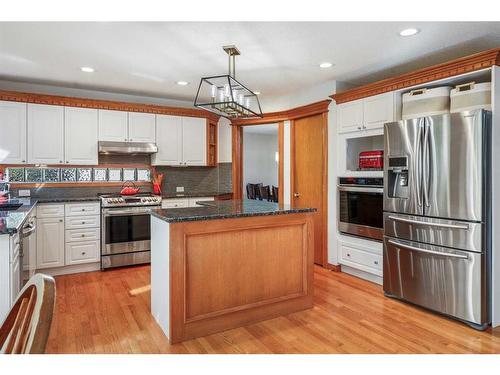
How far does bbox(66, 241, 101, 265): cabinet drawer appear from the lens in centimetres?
431

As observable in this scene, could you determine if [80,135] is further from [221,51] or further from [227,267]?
[227,267]

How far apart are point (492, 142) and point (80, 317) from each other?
12.1ft

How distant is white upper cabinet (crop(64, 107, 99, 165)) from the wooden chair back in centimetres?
393

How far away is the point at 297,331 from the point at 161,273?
115 cm

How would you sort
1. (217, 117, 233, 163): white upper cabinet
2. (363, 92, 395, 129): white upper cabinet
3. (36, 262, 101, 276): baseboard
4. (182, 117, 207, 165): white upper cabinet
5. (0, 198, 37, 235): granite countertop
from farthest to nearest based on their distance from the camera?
(217, 117, 233, 163): white upper cabinet, (182, 117, 207, 165): white upper cabinet, (36, 262, 101, 276): baseboard, (363, 92, 395, 129): white upper cabinet, (0, 198, 37, 235): granite countertop

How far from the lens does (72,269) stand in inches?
172

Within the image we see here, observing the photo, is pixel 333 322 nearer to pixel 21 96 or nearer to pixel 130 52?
pixel 130 52

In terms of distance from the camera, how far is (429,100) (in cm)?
328

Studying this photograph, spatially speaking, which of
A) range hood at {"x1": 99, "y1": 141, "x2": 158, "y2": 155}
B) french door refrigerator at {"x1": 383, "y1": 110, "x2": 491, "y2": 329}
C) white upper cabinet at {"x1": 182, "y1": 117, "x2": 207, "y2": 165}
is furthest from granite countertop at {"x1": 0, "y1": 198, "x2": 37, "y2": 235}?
french door refrigerator at {"x1": 383, "y1": 110, "x2": 491, "y2": 329}

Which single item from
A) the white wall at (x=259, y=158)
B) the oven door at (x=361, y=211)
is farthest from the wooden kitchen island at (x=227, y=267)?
the white wall at (x=259, y=158)

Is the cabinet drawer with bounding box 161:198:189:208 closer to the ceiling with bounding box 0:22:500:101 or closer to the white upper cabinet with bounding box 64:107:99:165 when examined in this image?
the white upper cabinet with bounding box 64:107:99:165
